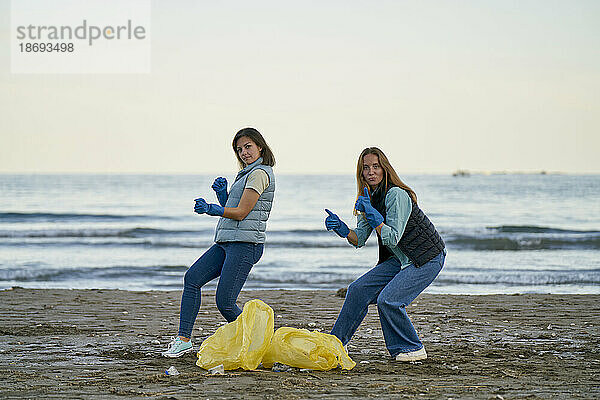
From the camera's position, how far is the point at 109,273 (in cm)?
1447

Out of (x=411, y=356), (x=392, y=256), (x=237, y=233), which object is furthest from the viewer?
(x=392, y=256)

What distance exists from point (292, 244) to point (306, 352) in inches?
624

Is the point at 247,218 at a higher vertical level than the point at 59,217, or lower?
higher

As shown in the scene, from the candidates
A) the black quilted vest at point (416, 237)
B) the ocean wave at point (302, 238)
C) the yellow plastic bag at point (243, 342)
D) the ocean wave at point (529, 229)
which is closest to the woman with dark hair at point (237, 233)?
the yellow plastic bag at point (243, 342)

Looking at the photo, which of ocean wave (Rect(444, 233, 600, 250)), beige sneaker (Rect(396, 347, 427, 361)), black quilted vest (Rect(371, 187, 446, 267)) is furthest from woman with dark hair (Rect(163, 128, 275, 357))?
ocean wave (Rect(444, 233, 600, 250))

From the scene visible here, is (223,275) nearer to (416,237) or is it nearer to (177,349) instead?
(177,349)

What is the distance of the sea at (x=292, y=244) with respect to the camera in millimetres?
13453

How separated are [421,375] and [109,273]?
10.6m

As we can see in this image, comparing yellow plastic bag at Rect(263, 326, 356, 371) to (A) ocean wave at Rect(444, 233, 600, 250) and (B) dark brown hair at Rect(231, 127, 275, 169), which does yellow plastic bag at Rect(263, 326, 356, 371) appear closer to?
(B) dark brown hair at Rect(231, 127, 275, 169)

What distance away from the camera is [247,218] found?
5.30m

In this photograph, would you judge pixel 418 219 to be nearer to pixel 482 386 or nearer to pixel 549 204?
pixel 482 386

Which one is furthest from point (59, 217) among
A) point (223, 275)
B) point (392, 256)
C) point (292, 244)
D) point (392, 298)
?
point (392, 298)

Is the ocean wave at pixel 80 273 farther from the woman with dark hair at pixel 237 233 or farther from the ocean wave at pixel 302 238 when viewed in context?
the woman with dark hair at pixel 237 233

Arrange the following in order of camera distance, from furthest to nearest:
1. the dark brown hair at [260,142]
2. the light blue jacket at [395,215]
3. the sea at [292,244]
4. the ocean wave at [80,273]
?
the ocean wave at [80,273] < the sea at [292,244] < the dark brown hair at [260,142] < the light blue jacket at [395,215]
